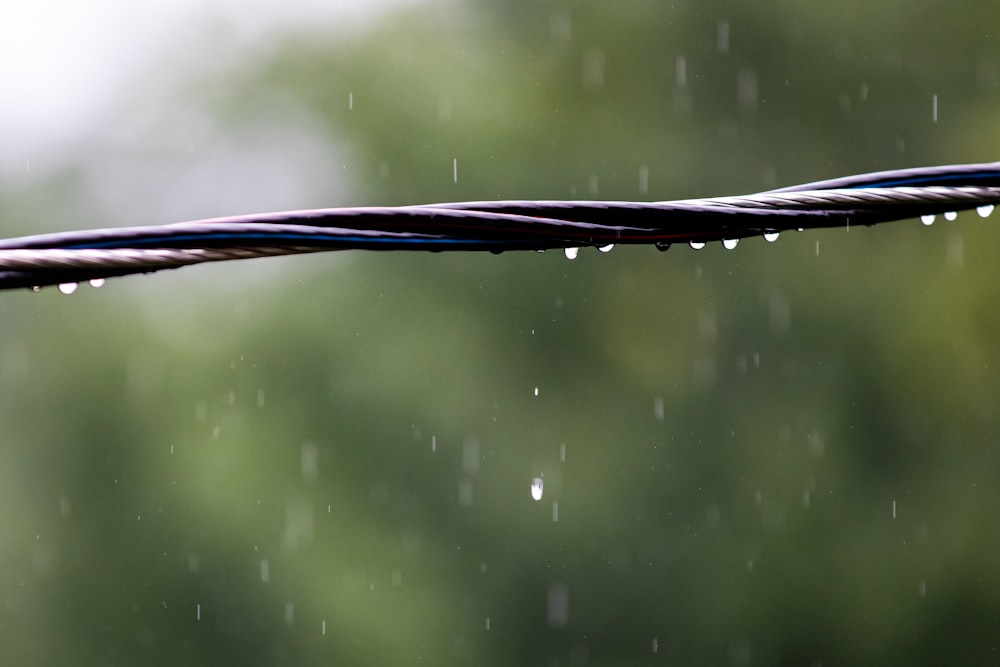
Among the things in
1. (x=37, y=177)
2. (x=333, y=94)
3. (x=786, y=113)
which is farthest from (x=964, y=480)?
(x=37, y=177)

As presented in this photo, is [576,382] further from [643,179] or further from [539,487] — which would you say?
[643,179]

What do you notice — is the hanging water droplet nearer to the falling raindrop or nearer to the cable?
the falling raindrop

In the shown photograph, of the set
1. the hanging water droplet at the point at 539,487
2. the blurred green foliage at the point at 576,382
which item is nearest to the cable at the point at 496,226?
the blurred green foliage at the point at 576,382

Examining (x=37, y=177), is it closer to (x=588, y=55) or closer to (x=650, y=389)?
(x=588, y=55)

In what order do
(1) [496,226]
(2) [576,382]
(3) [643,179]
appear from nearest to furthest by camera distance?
(1) [496,226] < (3) [643,179] < (2) [576,382]

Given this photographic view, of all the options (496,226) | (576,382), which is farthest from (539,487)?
(496,226)

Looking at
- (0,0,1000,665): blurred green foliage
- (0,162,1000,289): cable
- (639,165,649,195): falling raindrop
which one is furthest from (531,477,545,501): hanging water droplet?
(0,162,1000,289): cable
